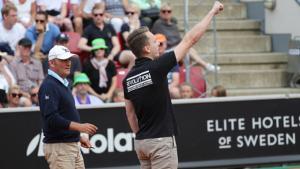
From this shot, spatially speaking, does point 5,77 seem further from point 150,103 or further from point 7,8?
point 150,103

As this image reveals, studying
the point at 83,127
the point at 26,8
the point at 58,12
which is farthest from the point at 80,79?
the point at 83,127

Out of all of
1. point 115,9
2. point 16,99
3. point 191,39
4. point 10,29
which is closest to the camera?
point 191,39

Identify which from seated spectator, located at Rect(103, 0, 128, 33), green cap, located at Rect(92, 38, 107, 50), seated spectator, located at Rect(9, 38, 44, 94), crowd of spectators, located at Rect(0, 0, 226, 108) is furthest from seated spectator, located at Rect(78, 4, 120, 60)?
seated spectator, located at Rect(9, 38, 44, 94)

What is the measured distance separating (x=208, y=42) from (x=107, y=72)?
9.80ft

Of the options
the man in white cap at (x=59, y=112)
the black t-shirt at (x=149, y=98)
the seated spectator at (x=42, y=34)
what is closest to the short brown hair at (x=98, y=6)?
the seated spectator at (x=42, y=34)

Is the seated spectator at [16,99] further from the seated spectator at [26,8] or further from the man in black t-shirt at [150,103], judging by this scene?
the man in black t-shirt at [150,103]

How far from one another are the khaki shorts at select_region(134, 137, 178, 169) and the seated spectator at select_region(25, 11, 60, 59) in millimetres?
6668

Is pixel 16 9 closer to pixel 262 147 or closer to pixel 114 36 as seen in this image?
pixel 114 36

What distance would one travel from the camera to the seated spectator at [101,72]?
13.7 m

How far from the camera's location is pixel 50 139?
829 centimetres

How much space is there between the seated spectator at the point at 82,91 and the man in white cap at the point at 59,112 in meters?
4.28

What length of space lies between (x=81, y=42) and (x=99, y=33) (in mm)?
387

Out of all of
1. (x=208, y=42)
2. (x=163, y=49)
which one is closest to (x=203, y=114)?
(x=163, y=49)

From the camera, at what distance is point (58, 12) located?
14.9 meters
